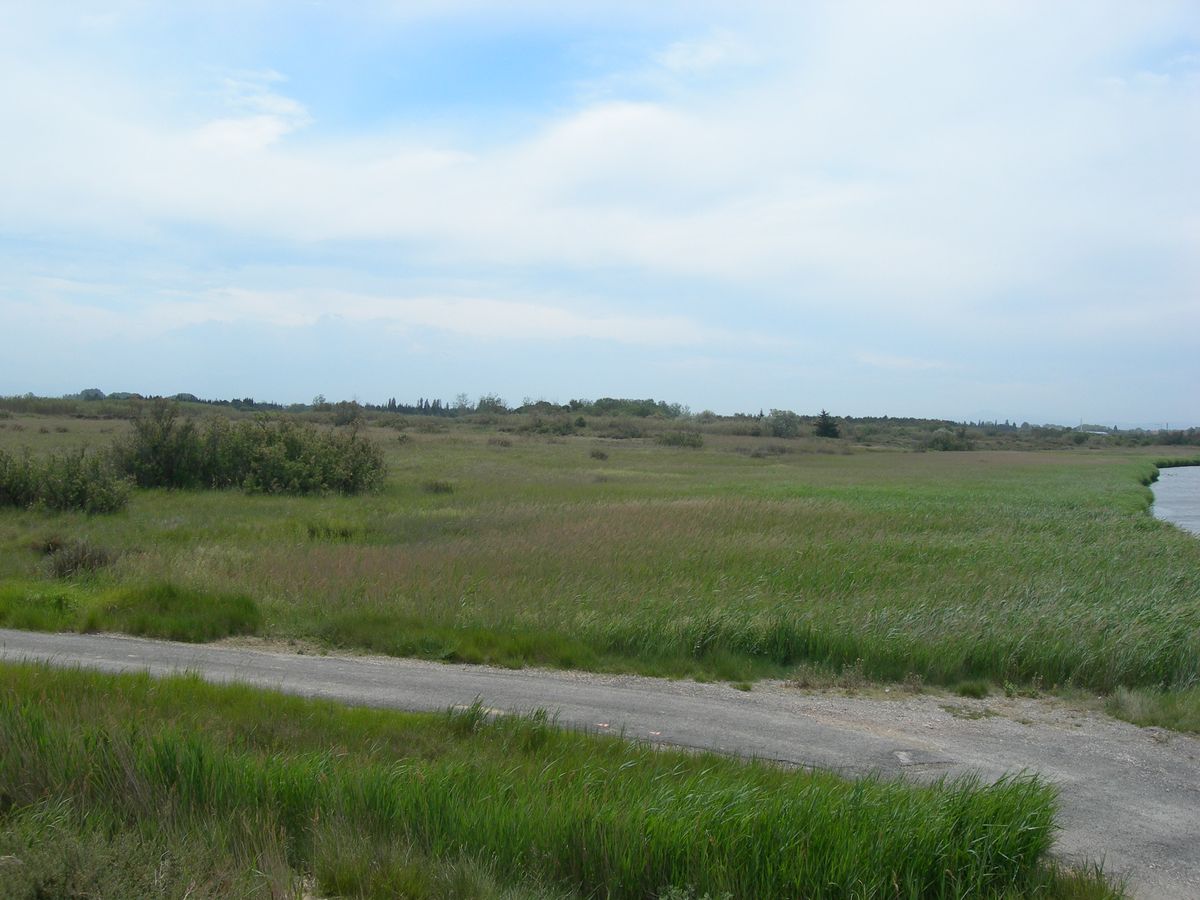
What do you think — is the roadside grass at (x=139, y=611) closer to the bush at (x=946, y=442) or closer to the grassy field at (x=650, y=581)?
the grassy field at (x=650, y=581)

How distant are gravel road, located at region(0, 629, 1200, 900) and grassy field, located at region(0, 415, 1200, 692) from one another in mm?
1018

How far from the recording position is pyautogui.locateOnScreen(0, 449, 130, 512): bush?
27234 mm

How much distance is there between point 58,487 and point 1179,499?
192 ft

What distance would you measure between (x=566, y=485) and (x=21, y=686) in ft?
107

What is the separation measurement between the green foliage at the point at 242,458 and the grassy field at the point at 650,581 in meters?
1.98

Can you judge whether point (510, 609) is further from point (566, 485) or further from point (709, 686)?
point (566, 485)

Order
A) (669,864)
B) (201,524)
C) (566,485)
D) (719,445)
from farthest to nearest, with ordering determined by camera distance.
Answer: (719,445) → (566,485) → (201,524) → (669,864)

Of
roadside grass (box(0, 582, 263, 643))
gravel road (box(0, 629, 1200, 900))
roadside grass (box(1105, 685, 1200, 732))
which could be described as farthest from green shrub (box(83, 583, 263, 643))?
roadside grass (box(1105, 685, 1200, 732))

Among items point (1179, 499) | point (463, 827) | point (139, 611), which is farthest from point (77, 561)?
point (1179, 499)

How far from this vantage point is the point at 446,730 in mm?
8422

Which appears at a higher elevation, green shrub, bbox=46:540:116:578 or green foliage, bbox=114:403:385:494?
green foliage, bbox=114:403:385:494

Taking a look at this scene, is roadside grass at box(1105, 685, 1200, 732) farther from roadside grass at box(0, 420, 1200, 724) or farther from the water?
the water

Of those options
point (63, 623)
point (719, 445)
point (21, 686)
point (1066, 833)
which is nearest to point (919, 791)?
point (1066, 833)

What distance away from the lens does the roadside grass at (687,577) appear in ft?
40.6
